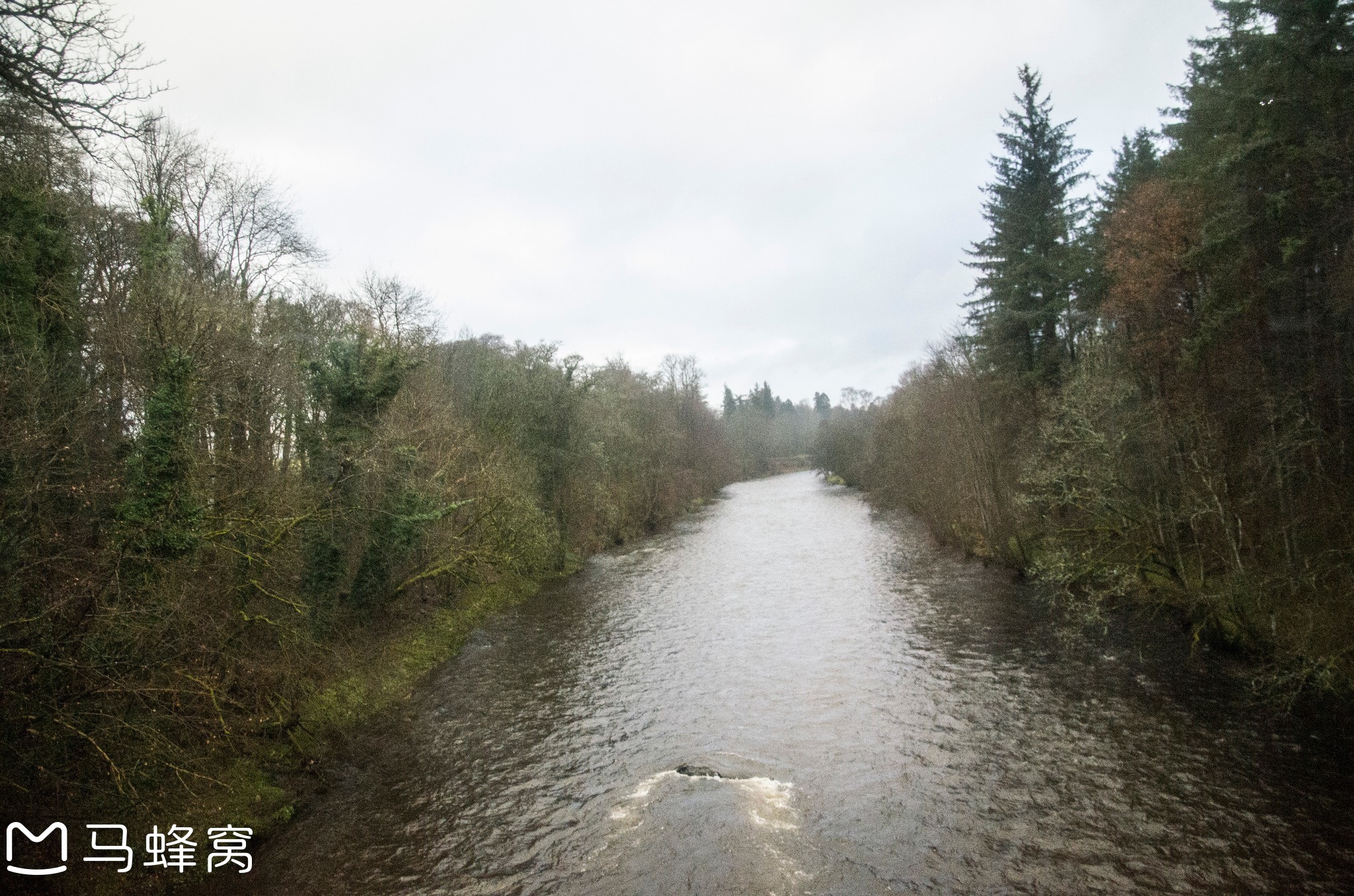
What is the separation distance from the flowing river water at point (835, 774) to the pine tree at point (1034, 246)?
10.1 meters

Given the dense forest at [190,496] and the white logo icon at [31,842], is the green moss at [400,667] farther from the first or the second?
the white logo icon at [31,842]

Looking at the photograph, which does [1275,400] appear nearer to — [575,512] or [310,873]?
[310,873]

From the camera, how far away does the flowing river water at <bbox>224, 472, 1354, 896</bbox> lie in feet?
32.5

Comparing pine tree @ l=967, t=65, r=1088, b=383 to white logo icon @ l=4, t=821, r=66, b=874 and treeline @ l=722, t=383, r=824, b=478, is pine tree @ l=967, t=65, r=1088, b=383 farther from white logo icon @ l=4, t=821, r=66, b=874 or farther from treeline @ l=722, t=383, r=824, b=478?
treeline @ l=722, t=383, r=824, b=478

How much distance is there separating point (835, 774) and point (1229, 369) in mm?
12277

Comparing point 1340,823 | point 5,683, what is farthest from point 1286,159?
point 5,683

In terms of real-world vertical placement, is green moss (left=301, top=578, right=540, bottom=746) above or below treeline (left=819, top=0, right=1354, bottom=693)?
below

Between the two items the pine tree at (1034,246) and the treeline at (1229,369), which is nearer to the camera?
the treeline at (1229,369)

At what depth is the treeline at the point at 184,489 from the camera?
351 inches

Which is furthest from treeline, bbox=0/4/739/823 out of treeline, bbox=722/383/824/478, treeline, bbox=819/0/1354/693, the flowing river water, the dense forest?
treeline, bbox=722/383/824/478

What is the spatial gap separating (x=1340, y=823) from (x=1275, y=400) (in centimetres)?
808

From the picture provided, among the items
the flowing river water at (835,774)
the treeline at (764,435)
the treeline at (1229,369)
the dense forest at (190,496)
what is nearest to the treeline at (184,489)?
the dense forest at (190,496)

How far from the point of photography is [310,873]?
10.2 meters

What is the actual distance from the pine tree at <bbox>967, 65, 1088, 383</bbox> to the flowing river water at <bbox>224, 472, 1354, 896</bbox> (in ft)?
33.1
